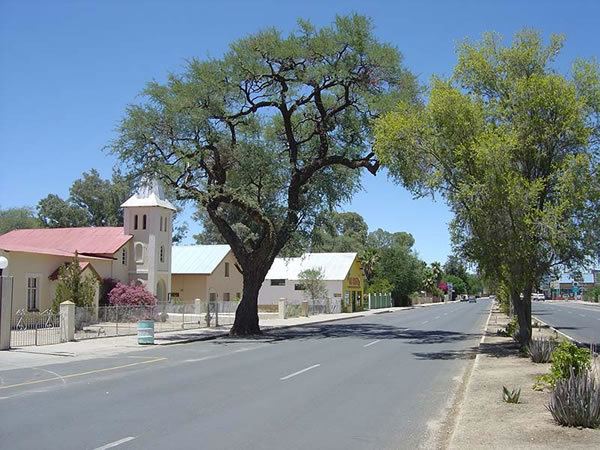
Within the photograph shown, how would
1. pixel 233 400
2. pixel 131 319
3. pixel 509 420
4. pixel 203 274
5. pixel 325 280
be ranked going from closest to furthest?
pixel 509 420, pixel 233 400, pixel 131 319, pixel 203 274, pixel 325 280

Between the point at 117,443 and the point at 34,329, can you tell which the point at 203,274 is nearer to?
the point at 34,329

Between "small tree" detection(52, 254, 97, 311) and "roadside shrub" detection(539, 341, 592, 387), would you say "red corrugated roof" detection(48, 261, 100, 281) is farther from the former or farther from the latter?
"roadside shrub" detection(539, 341, 592, 387)

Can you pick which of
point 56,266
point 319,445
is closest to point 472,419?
point 319,445

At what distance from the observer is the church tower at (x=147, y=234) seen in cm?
4434

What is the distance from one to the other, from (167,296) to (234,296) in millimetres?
13770

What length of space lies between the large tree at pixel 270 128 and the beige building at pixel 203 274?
23485 millimetres

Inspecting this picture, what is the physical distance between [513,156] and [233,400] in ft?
35.9

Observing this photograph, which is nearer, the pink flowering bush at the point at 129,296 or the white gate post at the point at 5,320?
the white gate post at the point at 5,320

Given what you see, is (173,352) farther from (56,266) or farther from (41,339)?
(56,266)

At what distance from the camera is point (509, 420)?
9.22 metres

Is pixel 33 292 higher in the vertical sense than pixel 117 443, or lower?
higher

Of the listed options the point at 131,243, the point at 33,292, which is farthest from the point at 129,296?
the point at 33,292

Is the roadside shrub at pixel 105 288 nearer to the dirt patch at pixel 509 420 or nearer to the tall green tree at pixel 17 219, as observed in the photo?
the dirt patch at pixel 509 420

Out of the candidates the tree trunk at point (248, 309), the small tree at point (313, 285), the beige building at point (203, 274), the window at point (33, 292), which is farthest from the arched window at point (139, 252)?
the small tree at point (313, 285)
